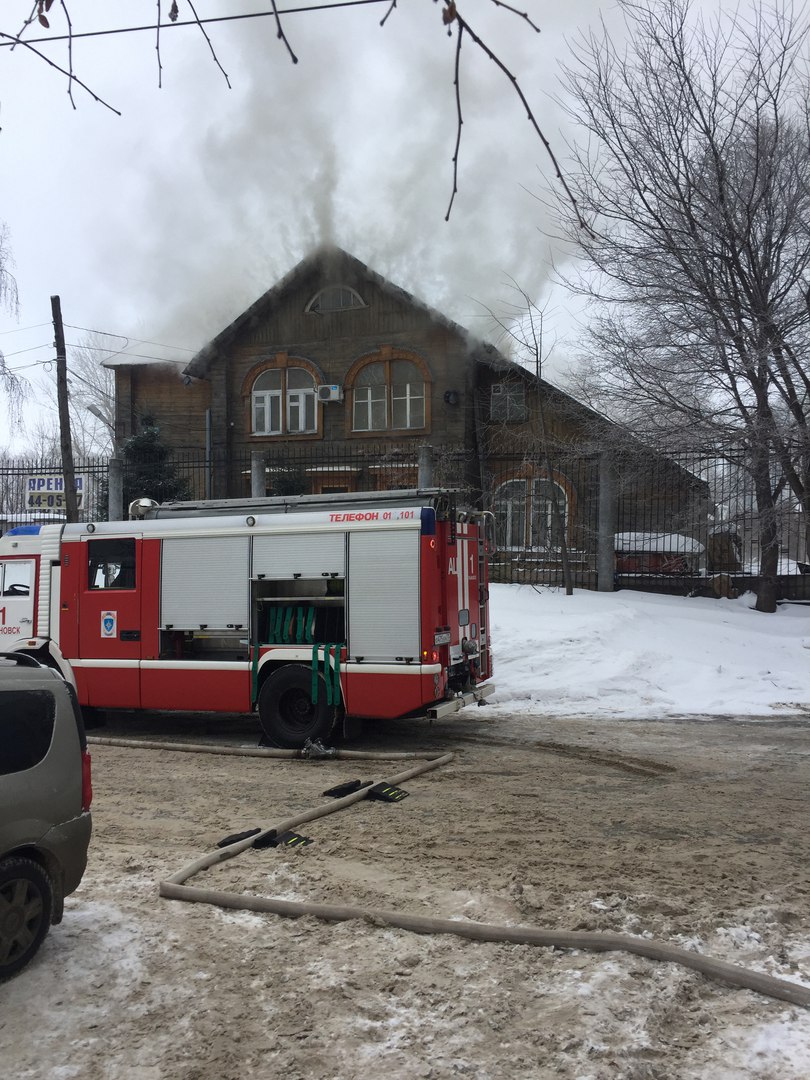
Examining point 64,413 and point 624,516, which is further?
point 64,413

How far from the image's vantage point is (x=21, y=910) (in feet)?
13.4

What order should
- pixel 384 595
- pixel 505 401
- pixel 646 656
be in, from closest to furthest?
1. pixel 384 595
2. pixel 646 656
3. pixel 505 401

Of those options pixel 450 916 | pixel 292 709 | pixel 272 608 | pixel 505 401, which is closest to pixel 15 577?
pixel 272 608

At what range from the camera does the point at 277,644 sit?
379 inches

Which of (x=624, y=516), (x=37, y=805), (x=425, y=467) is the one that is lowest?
(x=37, y=805)

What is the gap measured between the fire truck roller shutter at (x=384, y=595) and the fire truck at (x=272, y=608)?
0.5 inches

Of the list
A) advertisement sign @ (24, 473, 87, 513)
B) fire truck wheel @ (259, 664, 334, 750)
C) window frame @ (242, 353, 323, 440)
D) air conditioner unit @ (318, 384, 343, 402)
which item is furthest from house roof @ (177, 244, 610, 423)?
fire truck wheel @ (259, 664, 334, 750)

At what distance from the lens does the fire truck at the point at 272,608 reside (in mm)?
9062


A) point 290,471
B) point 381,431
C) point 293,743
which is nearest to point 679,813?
point 293,743

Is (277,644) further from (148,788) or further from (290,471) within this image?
(290,471)

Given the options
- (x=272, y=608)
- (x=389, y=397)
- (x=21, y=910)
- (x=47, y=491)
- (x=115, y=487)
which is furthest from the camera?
(x=389, y=397)

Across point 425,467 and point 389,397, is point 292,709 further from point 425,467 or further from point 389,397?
point 389,397

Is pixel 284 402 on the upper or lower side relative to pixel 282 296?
lower

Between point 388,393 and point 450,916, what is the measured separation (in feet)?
77.5
